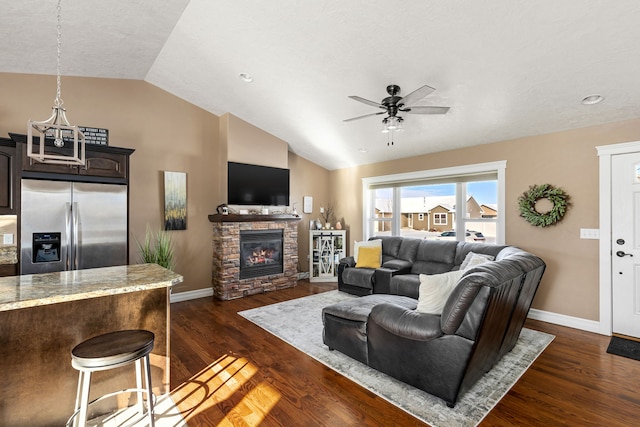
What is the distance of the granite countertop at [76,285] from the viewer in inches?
66.3

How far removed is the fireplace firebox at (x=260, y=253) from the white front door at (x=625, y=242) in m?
4.87

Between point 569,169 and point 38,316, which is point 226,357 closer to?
point 38,316

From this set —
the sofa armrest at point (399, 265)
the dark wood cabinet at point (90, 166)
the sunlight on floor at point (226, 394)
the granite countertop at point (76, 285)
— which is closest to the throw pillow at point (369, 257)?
the sofa armrest at point (399, 265)

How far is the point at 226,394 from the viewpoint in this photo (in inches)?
94.8

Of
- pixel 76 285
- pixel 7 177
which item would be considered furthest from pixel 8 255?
pixel 76 285

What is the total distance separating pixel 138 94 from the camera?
468 centimetres

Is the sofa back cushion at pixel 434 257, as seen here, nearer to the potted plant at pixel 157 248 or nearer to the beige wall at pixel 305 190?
the beige wall at pixel 305 190

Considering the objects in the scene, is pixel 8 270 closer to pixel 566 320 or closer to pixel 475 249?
pixel 475 249

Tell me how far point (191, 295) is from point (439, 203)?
4.71m

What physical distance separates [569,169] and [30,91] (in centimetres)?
711

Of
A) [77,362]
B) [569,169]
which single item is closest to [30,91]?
[77,362]

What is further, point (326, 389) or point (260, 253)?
point (260, 253)

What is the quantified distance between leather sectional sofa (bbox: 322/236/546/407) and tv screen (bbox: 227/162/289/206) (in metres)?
3.06

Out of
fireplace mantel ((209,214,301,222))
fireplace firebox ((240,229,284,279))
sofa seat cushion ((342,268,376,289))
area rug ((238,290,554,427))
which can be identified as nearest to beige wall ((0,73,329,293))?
fireplace mantel ((209,214,301,222))
